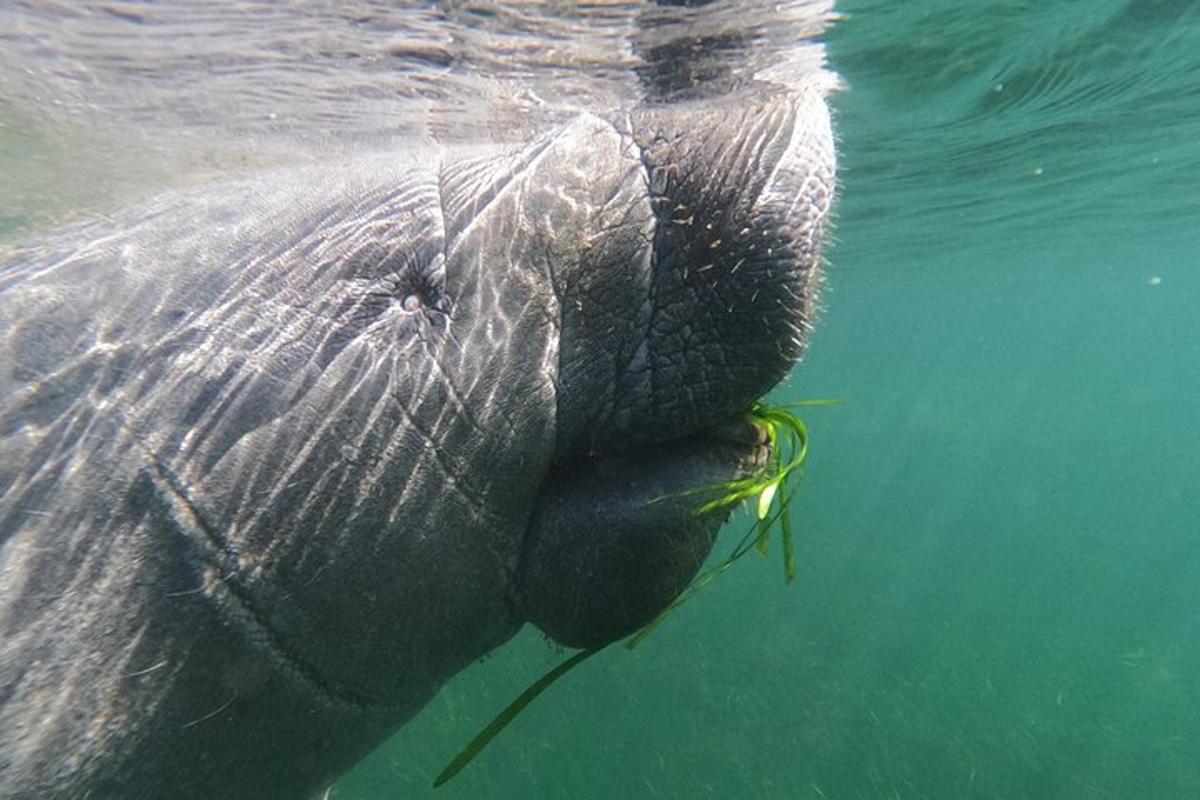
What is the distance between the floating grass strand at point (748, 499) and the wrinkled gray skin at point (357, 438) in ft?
0.21

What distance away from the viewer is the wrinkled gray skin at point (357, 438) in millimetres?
1777

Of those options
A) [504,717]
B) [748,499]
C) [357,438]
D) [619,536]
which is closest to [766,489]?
[748,499]

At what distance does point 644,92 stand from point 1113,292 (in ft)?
169

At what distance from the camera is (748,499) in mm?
2338

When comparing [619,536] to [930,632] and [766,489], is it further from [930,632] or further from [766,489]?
[930,632]

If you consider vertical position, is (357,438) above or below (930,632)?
above

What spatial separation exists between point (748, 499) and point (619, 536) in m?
0.44

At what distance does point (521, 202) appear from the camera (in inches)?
91.0

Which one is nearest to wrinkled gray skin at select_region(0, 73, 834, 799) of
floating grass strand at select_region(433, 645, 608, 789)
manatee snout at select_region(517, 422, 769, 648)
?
manatee snout at select_region(517, 422, 769, 648)

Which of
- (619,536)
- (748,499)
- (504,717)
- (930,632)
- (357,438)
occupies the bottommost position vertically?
(930,632)

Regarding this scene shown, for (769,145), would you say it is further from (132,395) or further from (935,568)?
(935,568)

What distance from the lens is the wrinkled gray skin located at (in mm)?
1777

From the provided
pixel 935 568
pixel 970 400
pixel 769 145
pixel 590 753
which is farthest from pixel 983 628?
pixel 970 400

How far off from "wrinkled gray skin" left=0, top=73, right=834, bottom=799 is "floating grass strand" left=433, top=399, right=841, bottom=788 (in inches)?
2.5
